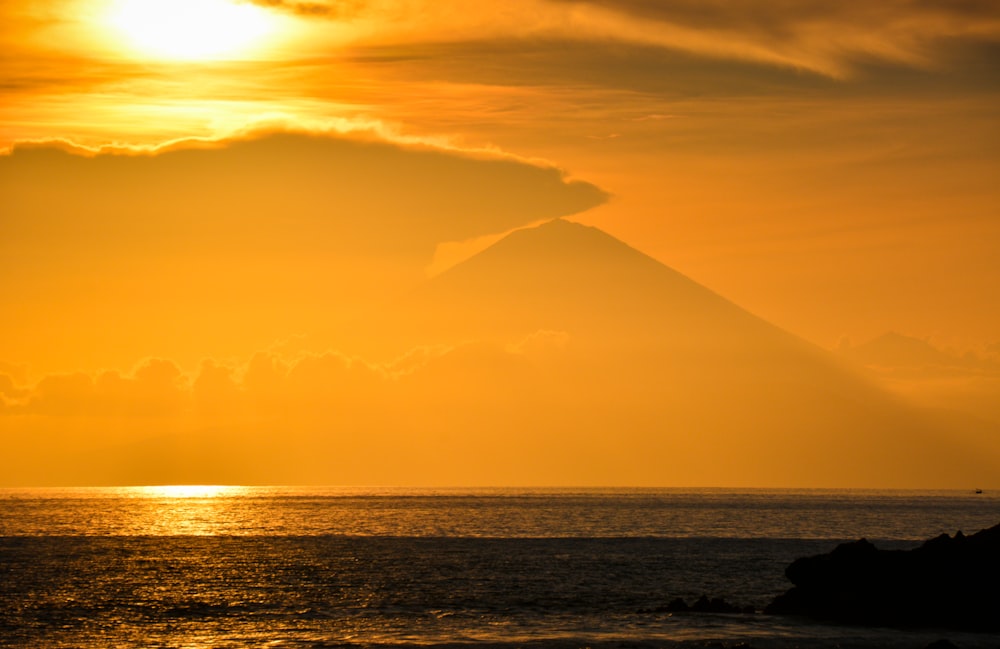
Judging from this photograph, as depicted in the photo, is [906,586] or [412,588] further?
[412,588]

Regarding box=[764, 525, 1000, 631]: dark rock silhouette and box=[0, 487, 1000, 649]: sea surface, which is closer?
box=[0, 487, 1000, 649]: sea surface

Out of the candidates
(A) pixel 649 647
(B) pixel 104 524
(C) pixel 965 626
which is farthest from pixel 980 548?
(B) pixel 104 524

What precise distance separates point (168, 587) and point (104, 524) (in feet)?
368

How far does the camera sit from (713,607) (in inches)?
2810

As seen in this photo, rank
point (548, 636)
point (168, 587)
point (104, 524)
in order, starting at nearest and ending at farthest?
point (548, 636) → point (168, 587) → point (104, 524)

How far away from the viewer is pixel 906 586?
6825 centimetres

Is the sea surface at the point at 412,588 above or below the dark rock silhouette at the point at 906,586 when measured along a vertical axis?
below

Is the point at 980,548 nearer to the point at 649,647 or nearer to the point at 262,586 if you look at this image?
the point at 649,647

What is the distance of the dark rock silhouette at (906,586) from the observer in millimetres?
66625

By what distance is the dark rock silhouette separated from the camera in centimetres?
6662

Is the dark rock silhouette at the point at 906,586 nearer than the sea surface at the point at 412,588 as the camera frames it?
No

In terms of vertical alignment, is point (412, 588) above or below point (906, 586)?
below

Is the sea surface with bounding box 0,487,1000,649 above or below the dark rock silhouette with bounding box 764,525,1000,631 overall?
below

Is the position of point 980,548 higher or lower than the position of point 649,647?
higher
